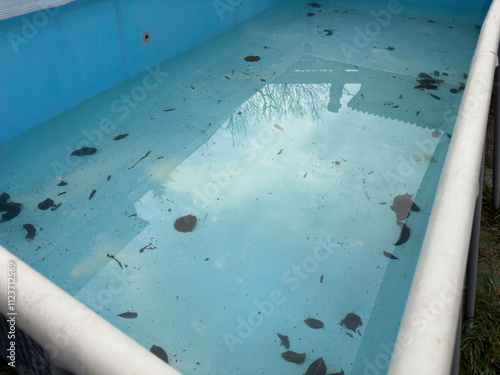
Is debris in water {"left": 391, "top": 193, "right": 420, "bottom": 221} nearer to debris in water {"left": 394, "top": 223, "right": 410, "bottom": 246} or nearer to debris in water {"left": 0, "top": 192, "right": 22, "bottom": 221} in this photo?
→ debris in water {"left": 394, "top": 223, "right": 410, "bottom": 246}

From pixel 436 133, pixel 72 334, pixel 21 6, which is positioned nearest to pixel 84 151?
pixel 21 6

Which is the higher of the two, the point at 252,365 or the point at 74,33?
the point at 74,33

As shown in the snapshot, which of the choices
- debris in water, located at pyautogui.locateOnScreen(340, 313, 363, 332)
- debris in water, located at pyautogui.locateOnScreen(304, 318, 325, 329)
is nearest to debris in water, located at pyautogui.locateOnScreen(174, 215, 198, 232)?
debris in water, located at pyautogui.locateOnScreen(304, 318, 325, 329)

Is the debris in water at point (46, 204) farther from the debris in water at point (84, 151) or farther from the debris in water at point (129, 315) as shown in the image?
the debris in water at point (129, 315)

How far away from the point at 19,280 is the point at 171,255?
4.55 ft

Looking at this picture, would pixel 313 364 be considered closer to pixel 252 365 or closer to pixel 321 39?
pixel 252 365

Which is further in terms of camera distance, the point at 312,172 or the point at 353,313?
the point at 312,172

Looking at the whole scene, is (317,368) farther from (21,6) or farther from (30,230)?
(21,6)

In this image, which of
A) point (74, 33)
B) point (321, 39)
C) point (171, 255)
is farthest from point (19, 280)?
point (321, 39)

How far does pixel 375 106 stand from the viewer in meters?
3.10

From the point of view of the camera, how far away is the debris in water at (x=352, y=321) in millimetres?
1656

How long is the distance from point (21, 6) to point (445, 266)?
2.55 meters

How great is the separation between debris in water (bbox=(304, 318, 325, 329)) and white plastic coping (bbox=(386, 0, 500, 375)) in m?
1.06

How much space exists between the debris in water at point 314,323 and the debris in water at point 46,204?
4.67ft
